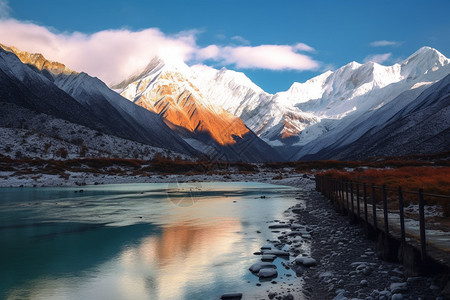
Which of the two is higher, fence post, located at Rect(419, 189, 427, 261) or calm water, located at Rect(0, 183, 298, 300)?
fence post, located at Rect(419, 189, 427, 261)

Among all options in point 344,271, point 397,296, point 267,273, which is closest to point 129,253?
point 267,273

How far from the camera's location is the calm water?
1332cm

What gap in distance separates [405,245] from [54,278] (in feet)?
41.4

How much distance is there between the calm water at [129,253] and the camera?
13320 millimetres

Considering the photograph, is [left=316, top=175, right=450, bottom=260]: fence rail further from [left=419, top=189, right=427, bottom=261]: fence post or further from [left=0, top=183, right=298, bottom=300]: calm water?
[left=0, top=183, right=298, bottom=300]: calm water

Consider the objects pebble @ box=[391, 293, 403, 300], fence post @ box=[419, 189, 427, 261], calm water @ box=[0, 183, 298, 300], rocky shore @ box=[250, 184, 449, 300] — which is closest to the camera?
pebble @ box=[391, 293, 403, 300]

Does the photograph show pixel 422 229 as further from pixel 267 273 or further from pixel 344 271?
pixel 267 273

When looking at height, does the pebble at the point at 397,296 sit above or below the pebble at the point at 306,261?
above

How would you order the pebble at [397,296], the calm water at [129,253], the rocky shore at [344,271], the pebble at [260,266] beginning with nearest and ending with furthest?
the pebble at [397,296], the rocky shore at [344,271], the calm water at [129,253], the pebble at [260,266]

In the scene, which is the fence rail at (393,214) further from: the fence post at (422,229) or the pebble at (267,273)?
the pebble at (267,273)

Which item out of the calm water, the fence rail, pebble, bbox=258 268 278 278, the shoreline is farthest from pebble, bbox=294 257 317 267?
the fence rail

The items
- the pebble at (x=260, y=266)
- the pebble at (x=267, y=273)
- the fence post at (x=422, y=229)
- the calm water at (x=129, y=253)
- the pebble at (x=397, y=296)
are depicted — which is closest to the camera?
the pebble at (x=397, y=296)

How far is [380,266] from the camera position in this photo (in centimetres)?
1290

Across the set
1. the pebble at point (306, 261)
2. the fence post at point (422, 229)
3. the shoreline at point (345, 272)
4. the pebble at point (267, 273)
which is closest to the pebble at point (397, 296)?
the shoreline at point (345, 272)
